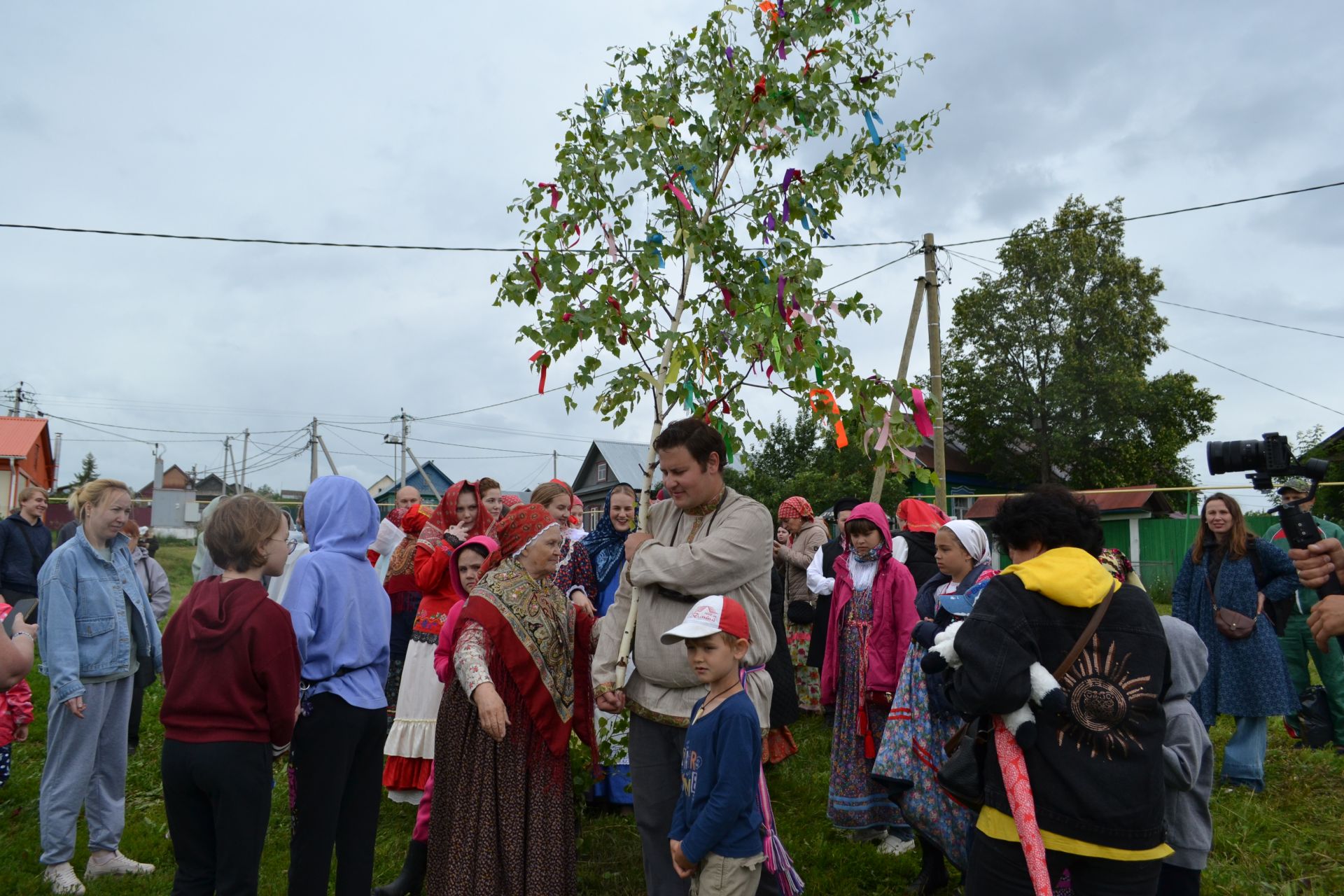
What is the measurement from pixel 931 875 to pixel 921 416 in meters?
2.14

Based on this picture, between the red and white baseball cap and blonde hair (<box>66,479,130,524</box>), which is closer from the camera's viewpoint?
the red and white baseball cap

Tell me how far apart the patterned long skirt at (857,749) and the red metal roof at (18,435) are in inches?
1076

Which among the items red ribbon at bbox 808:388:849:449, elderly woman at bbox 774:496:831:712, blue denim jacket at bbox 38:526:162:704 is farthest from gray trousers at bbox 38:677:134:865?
elderly woman at bbox 774:496:831:712

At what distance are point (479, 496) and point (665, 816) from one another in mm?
3097

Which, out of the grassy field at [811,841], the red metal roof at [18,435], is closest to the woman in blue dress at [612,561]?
the grassy field at [811,841]

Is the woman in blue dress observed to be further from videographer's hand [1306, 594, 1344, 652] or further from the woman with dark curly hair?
videographer's hand [1306, 594, 1344, 652]

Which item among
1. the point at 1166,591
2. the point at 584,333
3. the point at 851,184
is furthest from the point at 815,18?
the point at 1166,591

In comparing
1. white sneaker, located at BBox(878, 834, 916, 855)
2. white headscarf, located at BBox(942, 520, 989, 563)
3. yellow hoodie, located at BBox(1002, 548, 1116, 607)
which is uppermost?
white headscarf, located at BBox(942, 520, 989, 563)

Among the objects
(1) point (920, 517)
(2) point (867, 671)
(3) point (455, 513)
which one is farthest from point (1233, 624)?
(3) point (455, 513)

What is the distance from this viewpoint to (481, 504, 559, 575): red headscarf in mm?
3664

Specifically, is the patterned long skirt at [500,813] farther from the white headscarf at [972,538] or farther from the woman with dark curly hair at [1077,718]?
the white headscarf at [972,538]

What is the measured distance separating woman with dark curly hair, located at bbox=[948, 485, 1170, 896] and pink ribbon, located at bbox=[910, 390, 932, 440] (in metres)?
1.65

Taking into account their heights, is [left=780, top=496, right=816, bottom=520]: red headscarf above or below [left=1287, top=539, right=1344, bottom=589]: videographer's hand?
above

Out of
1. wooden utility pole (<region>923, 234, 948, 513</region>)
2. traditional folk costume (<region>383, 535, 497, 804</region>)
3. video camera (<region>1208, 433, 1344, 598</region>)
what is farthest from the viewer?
wooden utility pole (<region>923, 234, 948, 513</region>)
